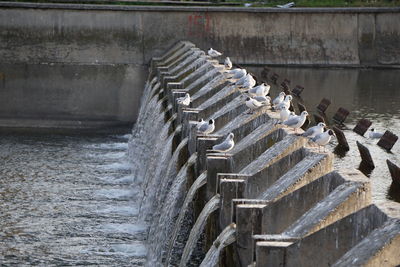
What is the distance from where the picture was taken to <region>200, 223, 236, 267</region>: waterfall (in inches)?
442

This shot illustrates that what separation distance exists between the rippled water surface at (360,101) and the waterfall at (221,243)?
3711 mm

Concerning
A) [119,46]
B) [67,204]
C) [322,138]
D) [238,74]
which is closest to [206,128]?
[322,138]

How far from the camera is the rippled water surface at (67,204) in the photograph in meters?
18.8

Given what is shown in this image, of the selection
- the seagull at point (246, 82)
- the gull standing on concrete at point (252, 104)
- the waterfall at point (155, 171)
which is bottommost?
the waterfall at point (155, 171)

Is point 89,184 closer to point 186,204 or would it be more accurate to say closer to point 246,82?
point 246,82

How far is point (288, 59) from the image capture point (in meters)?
40.8

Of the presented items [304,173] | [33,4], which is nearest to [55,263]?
[304,173]

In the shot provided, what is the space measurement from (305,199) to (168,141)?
10186 millimetres

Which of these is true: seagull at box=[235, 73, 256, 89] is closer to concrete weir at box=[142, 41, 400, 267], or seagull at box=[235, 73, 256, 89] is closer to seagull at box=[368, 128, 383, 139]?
concrete weir at box=[142, 41, 400, 267]

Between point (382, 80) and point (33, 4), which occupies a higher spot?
point (33, 4)

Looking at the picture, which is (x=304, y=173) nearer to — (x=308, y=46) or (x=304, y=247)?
(x=304, y=247)

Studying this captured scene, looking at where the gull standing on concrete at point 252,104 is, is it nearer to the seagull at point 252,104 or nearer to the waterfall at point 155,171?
the seagull at point 252,104

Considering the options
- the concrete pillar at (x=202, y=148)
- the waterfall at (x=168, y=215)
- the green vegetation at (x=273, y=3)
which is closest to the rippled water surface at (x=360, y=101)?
the concrete pillar at (x=202, y=148)

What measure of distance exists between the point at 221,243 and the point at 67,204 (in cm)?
1234
